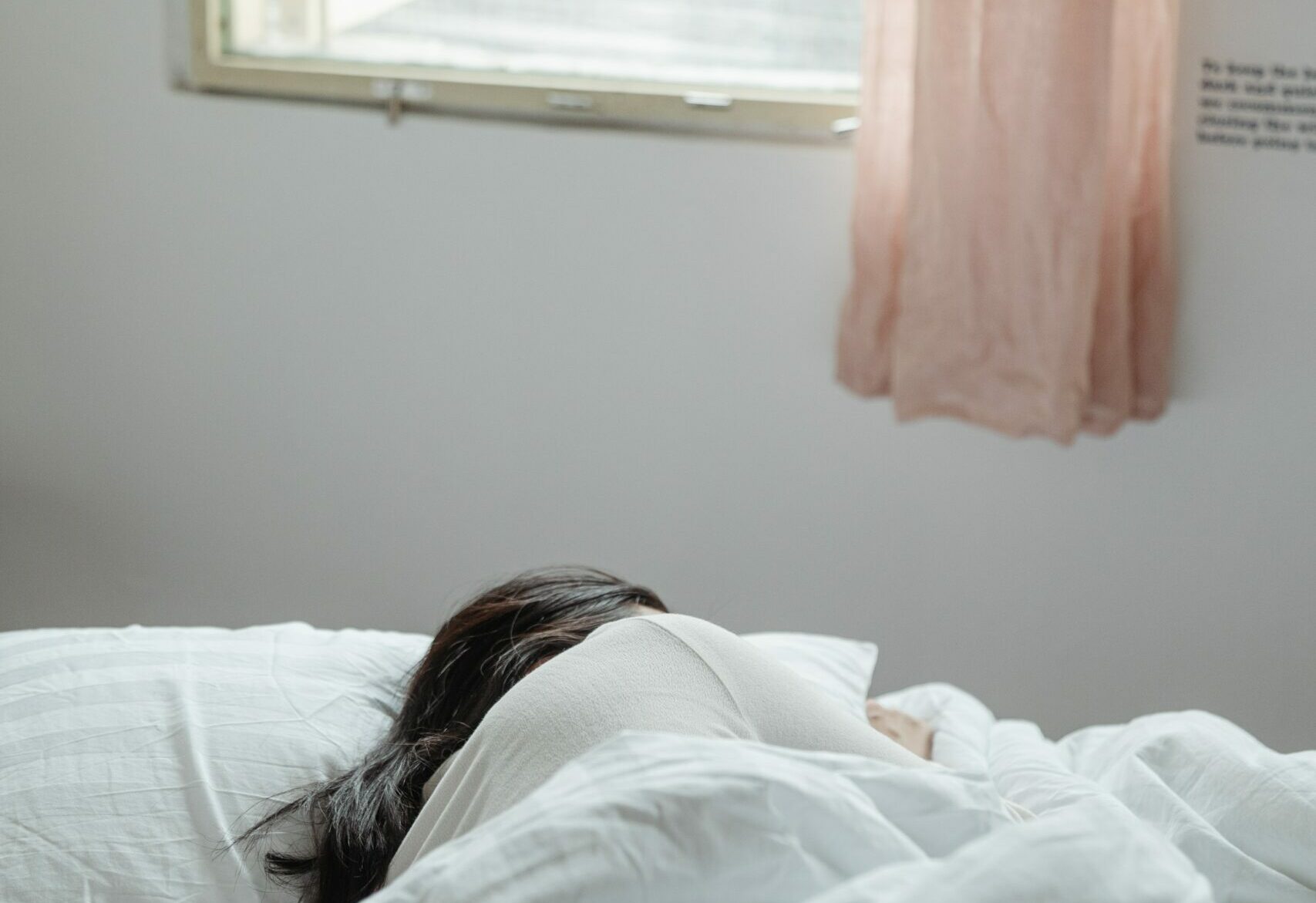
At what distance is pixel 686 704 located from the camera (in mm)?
788

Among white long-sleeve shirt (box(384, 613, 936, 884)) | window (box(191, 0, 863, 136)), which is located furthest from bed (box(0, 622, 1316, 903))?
window (box(191, 0, 863, 136))

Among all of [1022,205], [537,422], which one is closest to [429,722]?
[537,422]

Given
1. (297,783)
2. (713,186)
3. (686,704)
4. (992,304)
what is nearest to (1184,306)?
(992,304)

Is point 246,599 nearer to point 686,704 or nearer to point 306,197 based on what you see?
point 306,197

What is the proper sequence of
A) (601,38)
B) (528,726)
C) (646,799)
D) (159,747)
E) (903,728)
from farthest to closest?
(601,38) < (903,728) < (159,747) < (528,726) < (646,799)

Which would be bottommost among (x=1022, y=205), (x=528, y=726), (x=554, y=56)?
(x=528, y=726)

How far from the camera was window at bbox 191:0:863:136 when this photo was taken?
6.23 feet

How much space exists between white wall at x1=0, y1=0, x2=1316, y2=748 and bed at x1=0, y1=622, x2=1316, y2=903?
61 cm

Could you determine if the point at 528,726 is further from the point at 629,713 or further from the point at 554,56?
the point at 554,56

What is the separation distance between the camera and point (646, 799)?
57cm

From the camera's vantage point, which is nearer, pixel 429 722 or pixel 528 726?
pixel 528 726

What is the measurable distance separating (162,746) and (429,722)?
21 cm

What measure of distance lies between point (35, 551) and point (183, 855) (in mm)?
1376

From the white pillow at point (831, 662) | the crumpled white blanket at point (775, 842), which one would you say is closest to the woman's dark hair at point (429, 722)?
the white pillow at point (831, 662)
